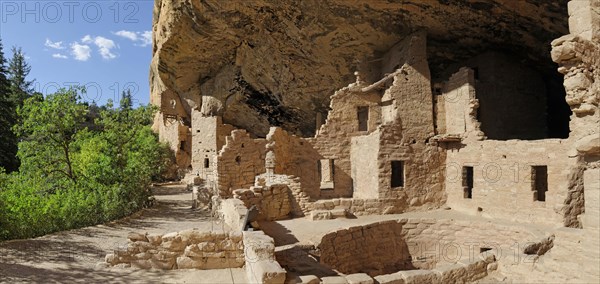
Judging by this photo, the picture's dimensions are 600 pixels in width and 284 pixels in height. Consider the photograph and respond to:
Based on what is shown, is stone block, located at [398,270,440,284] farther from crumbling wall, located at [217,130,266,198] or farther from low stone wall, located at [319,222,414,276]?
crumbling wall, located at [217,130,266,198]

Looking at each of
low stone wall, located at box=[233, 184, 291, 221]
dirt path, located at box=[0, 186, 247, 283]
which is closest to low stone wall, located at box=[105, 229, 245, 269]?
dirt path, located at box=[0, 186, 247, 283]

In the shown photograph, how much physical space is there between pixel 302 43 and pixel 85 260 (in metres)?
11.0

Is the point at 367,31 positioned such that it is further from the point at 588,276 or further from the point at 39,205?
the point at 39,205

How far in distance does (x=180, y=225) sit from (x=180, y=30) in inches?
409

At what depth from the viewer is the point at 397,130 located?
1266cm

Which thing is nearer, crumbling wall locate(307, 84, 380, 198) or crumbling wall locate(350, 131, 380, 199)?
crumbling wall locate(350, 131, 380, 199)

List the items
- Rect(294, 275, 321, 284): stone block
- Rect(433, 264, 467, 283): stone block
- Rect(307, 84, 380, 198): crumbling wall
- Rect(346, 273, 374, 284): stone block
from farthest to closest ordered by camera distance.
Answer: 1. Rect(307, 84, 380, 198): crumbling wall
2. Rect(433, 264, 467, 283): stone block
3. Rect(346, 273, 374, 284): stone block
4. Rect(294, 275, 321, 284): stone block

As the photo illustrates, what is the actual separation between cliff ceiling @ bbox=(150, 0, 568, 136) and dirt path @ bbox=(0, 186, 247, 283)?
8.10m

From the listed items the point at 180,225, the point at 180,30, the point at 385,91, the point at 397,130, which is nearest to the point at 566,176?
the point at 397,130

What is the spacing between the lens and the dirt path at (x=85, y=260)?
6.05 meters

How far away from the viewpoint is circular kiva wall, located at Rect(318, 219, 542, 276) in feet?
31.9

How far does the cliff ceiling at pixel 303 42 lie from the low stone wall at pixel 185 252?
350 inches

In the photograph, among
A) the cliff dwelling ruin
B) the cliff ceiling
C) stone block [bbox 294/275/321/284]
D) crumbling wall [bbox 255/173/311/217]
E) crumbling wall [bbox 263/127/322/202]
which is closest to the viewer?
stone block [bbox 294/275/321/284]

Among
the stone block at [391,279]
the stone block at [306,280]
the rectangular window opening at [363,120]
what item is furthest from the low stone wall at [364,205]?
the stone block at [306,280]
